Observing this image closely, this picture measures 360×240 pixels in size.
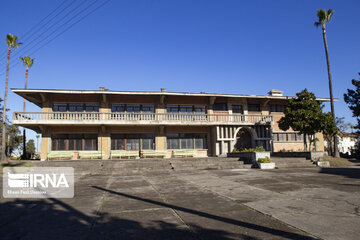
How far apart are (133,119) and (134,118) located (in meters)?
0.15

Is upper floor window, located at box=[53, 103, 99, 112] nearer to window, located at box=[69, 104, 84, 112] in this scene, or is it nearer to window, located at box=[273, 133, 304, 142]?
window, located at box=[69, 104, 84, 112]

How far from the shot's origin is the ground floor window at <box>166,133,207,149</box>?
23.3 meters

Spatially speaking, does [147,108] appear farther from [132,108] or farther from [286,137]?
[286,137]

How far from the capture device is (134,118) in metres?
22.0

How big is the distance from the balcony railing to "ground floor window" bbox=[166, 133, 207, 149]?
183cm

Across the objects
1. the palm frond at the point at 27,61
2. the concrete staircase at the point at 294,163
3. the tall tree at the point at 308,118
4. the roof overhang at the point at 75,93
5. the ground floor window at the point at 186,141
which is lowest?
the concrete staircase at the point at 294,163

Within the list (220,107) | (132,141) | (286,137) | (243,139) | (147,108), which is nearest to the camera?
(132,141)

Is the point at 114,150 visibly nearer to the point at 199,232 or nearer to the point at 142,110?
the point at 142,110

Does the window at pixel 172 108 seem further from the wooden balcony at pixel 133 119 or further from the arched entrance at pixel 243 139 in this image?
the arched entrance at pixel 243 139

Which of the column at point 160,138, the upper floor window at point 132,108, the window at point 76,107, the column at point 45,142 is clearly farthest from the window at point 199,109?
the column at point 45,142

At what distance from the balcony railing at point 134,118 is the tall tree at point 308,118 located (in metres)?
3.57

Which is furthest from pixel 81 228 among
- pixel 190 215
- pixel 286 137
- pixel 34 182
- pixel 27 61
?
pixel 27 61

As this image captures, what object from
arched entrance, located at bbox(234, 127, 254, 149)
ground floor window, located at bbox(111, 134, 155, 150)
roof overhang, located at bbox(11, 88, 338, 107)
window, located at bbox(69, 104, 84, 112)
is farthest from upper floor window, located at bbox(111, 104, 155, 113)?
arched entrance, located at bbox(234, 127, 254, 149)

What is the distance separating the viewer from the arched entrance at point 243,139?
24266 millimetres
